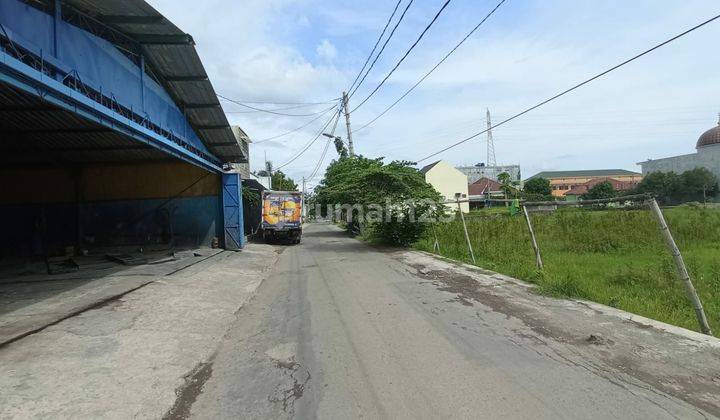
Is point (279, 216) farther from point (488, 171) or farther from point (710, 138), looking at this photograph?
point (488, 171)

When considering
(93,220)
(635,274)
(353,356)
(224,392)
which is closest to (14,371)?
(224,392)

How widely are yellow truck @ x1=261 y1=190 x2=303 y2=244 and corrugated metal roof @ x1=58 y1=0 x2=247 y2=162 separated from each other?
5.92 meters

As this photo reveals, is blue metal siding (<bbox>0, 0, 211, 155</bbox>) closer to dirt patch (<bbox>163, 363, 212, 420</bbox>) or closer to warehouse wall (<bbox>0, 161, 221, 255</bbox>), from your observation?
dirt patch (<bbox>163, 363, 212, 420</bbox>)

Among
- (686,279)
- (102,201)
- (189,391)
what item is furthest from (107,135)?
(686,279)

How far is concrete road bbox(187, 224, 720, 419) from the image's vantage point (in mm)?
4078

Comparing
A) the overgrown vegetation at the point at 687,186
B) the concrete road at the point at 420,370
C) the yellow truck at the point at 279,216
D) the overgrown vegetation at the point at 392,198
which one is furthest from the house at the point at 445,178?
the concrete road at the point at 420,370

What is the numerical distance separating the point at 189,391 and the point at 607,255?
12519 mm

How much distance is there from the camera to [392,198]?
63.7ft

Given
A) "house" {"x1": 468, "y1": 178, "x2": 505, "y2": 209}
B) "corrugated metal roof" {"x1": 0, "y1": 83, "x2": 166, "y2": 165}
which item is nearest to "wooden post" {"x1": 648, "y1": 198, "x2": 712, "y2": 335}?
"corrugated metal roof" {"x1": 0, "y1": 83, "x2": 166, "y2": 165}

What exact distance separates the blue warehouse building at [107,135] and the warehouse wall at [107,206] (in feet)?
0.13

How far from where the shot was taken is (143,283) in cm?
1055

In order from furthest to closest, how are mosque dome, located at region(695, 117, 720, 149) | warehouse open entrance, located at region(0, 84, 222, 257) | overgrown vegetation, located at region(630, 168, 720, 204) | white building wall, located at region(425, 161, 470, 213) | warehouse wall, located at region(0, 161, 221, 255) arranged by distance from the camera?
mosque dome, located at region(695, 117, 720, 149) → white building wall, located at region(425, 161, 470, 213) → overgrown vegetation, located at region(630, 168, 720, 204) → warehouse wall, located at region(0, 161, 221, 255) → warehouse open entrance, located at region(0, 84, 222, 257)

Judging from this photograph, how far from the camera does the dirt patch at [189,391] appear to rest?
4168 millimetres

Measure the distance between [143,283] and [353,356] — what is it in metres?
6.89
